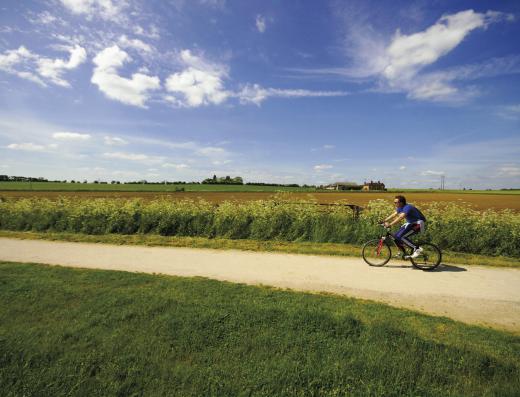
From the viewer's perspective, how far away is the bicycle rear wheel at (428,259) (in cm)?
797

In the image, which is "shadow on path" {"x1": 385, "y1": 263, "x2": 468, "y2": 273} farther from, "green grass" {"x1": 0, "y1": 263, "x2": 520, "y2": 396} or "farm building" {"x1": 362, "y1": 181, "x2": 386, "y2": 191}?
"farm building" {"x1": 362, "y1": 181, "x2": 386, "y2": 191}

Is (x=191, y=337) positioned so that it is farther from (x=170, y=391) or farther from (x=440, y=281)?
(x=440, y=281)

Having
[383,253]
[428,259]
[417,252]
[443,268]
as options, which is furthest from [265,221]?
[443,268]

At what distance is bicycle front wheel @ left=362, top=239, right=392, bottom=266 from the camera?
8.46 meters

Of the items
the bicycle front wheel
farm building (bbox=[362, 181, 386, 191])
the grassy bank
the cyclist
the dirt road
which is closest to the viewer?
the dirt road

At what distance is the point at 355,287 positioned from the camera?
6.55 m

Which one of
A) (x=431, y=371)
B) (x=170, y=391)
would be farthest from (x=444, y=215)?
(x=170, y=391)

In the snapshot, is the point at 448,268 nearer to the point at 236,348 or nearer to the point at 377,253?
the point at 377,253

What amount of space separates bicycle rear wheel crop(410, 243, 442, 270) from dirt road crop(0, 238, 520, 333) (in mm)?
253

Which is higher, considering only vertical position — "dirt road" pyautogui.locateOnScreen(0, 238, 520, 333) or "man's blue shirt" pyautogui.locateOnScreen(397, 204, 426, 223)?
Result: "man's blue shirt" pyautogui.locateOnScreen(397, 204, 426, 223)

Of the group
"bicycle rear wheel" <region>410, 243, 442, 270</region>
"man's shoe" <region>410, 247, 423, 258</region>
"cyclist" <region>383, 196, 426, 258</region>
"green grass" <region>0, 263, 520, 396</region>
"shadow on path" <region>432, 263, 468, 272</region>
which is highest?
"cyclist" <region>383, 196, 426, 258</region>

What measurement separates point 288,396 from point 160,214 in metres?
11.2

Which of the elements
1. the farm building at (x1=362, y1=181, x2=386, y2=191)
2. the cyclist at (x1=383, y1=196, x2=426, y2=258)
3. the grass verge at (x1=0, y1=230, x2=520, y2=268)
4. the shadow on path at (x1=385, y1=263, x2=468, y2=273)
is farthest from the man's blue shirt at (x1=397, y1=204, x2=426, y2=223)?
the farm building at (x1=362, y1=181, x2=386, y2=191)

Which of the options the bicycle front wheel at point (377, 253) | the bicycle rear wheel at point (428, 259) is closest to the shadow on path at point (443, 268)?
the bicycle rear wheel at point (428, 259)
